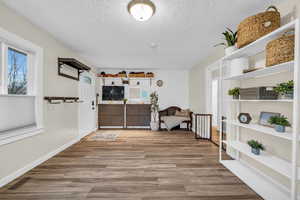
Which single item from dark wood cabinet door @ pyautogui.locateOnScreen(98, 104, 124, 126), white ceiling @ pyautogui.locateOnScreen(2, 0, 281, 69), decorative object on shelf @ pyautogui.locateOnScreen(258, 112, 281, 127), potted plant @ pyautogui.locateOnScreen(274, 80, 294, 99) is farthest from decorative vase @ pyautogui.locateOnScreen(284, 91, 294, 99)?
dark wood cabinet door @ pyautogui.locateOnScreen(98, 104, 124, 126)

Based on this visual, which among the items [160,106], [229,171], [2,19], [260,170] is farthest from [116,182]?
[160,106]

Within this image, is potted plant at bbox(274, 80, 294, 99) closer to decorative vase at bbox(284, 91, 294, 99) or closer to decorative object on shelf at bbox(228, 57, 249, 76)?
decorative vase at bbox(284, 91, 294, 99)

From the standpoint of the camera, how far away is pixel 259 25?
1630 mm

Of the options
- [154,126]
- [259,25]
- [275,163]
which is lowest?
[154,126]

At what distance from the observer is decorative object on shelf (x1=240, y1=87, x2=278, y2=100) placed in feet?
5.33

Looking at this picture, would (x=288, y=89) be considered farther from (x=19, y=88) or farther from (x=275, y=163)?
(x=19, y=88)

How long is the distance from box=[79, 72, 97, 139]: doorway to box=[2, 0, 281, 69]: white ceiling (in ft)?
3.92

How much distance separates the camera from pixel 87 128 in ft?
14.3

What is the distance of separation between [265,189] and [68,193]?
2339mm

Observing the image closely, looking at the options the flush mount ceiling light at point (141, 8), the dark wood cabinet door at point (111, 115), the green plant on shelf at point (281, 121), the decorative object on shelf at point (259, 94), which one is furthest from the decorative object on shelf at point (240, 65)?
the dark wood cabinet door at point (111, 115)

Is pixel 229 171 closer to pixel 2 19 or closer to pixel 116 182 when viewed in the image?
pixel 116 182

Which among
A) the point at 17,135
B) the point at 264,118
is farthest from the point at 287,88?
the point at 17,135

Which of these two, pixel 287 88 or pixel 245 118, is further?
pixel 245 118

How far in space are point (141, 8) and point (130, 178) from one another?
2.18 m
